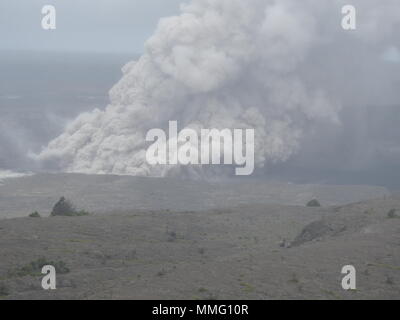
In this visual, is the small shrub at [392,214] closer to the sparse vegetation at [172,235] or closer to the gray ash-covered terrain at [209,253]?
the gray ash-covered terrain at [209,253]

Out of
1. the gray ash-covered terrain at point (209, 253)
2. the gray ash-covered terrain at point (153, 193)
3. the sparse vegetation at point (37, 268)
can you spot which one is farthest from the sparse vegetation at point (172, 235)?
the gray ash-covered terrain at point (153, 193)

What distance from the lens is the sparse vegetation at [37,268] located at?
1233 inches

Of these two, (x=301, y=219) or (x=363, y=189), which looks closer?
(x=301, y=219)

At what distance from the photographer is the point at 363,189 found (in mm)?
86812

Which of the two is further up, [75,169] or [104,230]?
[75,169]

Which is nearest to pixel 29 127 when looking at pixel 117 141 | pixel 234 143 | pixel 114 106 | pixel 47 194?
pixel 114 106

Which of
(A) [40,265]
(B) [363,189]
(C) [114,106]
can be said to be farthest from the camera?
(C) [114,106]

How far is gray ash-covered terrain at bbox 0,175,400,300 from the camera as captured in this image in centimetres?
2812

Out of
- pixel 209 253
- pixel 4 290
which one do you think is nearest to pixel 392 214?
pixel 209 253

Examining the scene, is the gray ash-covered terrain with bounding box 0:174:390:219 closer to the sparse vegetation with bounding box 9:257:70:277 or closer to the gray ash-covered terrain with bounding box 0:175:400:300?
the gray ash-covered terrain with bounding box 0:175:400:300
